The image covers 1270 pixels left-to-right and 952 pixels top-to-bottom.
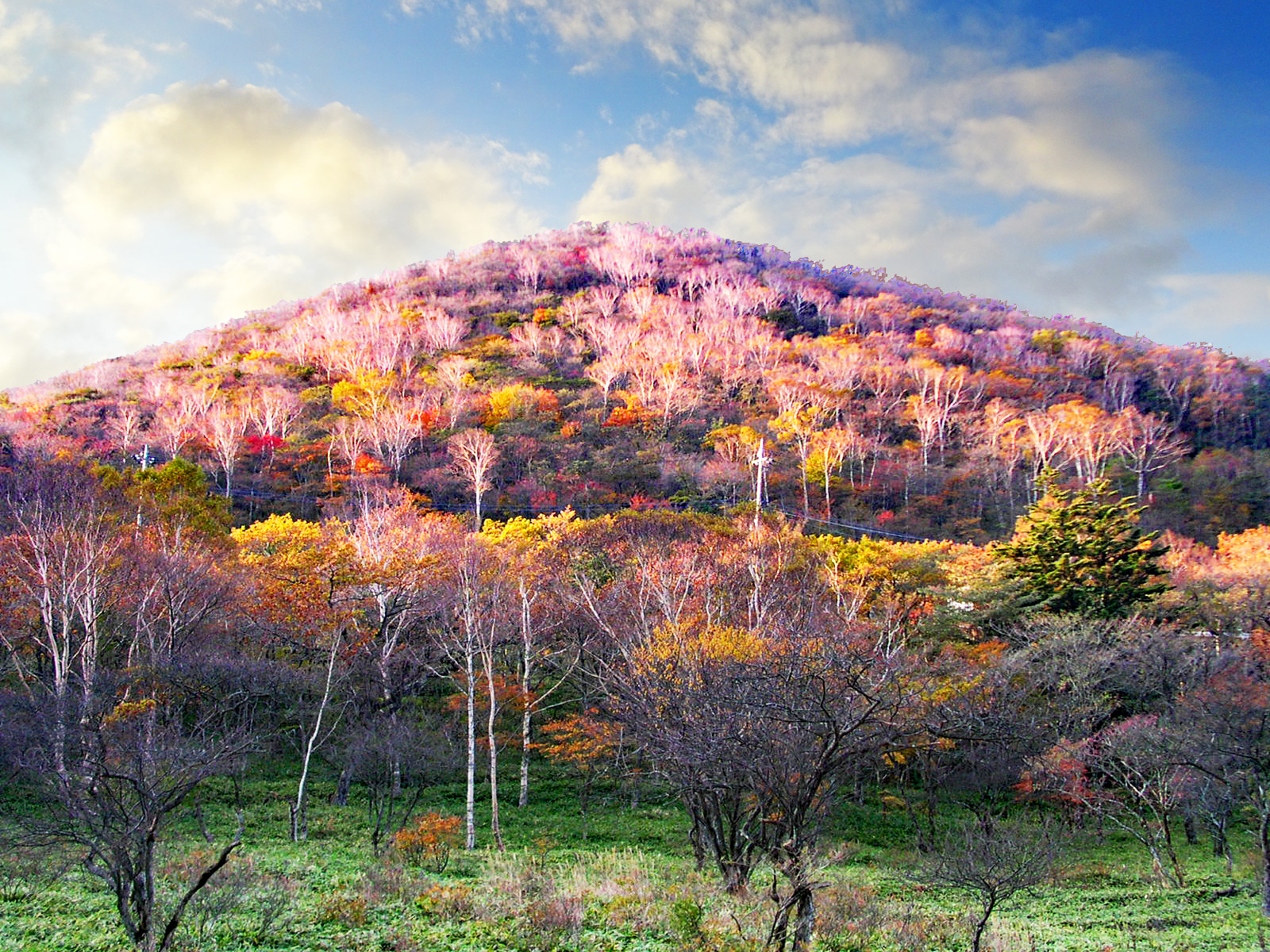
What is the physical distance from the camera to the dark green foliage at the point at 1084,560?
2877 centimetres

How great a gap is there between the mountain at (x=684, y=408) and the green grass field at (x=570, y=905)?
97.6ft

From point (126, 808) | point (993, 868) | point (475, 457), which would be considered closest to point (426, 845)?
point (126, 808)

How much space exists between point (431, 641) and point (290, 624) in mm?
5859

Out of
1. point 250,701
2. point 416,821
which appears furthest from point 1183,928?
point 250,701

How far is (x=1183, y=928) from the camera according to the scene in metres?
A: 13.4

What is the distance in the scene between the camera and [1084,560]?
97.4 ft

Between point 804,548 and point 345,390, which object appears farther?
point 345,390

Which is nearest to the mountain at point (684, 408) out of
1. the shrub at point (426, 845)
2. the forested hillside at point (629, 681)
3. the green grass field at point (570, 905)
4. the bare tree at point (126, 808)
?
the forested hillside at point (629, 681)

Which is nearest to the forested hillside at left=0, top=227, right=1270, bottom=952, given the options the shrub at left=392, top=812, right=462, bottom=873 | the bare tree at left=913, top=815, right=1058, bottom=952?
the bare tree at left=913, top=815, right=1058, bottom=952

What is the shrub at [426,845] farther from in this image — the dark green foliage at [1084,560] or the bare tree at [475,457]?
the bare tree at [475,457]

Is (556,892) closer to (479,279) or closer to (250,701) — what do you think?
(250,701)

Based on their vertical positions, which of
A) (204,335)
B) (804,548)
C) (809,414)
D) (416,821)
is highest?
(204,335)

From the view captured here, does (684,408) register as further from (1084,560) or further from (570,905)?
(570,905)

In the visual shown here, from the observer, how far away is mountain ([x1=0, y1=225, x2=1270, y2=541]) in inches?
2094
